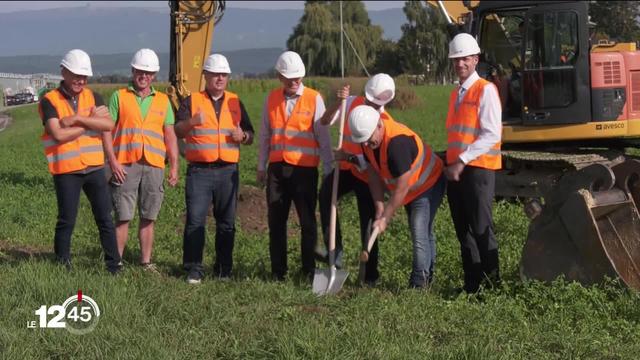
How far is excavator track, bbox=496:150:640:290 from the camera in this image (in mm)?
5773

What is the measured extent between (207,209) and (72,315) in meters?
1.73

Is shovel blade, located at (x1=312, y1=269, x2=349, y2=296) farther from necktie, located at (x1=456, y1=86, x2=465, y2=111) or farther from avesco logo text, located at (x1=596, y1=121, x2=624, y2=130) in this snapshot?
avesco logo text, located at (x1=596, y1=121, x2=624, y2=130)

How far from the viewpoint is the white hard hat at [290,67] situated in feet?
21.0

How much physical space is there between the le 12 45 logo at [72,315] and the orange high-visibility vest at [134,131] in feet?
5.07

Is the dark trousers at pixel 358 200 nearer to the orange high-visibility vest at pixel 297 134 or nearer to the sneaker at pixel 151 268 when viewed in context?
the orange high-visibility vest at pixel 297 134

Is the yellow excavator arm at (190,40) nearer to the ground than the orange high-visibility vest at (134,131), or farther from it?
farther from it

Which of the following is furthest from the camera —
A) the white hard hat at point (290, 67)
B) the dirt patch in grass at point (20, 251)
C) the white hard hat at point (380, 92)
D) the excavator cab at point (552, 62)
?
the excavator cab at point (552, 62)

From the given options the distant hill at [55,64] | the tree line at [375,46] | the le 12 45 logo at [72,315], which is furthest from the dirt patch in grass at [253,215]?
the tree line at [375,46]

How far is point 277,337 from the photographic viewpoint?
15.5ft

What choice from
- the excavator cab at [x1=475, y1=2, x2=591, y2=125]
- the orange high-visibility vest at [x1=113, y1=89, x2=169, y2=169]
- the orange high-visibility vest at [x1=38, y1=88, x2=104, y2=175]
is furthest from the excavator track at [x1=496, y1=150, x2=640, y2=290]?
the excavator cab at [x1=475, y1=2, x2=591, y2=125]

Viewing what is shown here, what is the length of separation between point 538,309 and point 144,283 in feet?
9.11

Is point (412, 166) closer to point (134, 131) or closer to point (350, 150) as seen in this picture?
point (350, 150)

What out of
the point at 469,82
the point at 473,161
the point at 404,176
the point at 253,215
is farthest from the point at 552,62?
the point at 404,176

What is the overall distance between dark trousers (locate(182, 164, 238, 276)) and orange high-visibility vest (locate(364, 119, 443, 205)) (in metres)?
1.25
